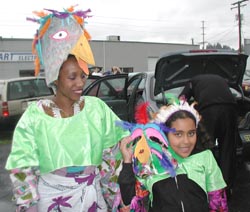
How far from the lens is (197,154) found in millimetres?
2473

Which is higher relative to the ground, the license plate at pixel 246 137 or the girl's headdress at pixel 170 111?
the girl's headdress at pixel 170 111

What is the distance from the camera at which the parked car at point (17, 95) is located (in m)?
10.7

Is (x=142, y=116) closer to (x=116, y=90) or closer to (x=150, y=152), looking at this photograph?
(x=150, y=152)

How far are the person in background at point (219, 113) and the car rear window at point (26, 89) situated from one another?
23.0 feet

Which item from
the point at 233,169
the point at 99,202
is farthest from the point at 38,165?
the point at 233,169

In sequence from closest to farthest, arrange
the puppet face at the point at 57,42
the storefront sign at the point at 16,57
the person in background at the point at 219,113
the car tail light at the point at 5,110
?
the puppet face at the point at 57,42
the person in background at the point at 219,113
the car tail light at the point at 5,110
the storefront sign at the point at 16,57

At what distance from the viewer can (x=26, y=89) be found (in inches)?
440

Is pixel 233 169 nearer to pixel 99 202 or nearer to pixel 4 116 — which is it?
pixel 99 202

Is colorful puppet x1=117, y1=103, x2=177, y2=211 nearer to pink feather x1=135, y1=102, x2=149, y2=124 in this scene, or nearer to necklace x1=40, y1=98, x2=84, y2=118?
pink feather x1=135, y1=102, x2=149, y2=124

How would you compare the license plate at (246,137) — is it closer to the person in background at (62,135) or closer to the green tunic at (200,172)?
the green tunic at (200,172)

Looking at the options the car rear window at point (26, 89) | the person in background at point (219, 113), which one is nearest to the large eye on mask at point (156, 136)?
the person in background at point (219, 113)

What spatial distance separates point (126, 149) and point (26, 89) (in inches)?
371

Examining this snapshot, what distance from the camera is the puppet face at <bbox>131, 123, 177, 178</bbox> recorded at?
224 cm

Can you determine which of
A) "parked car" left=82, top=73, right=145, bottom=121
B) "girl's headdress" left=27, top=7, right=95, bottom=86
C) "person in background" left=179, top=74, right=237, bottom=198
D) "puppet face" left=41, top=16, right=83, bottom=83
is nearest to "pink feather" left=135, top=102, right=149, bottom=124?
"girl's headdress" left=27, top=7, right=95, bottom=86
